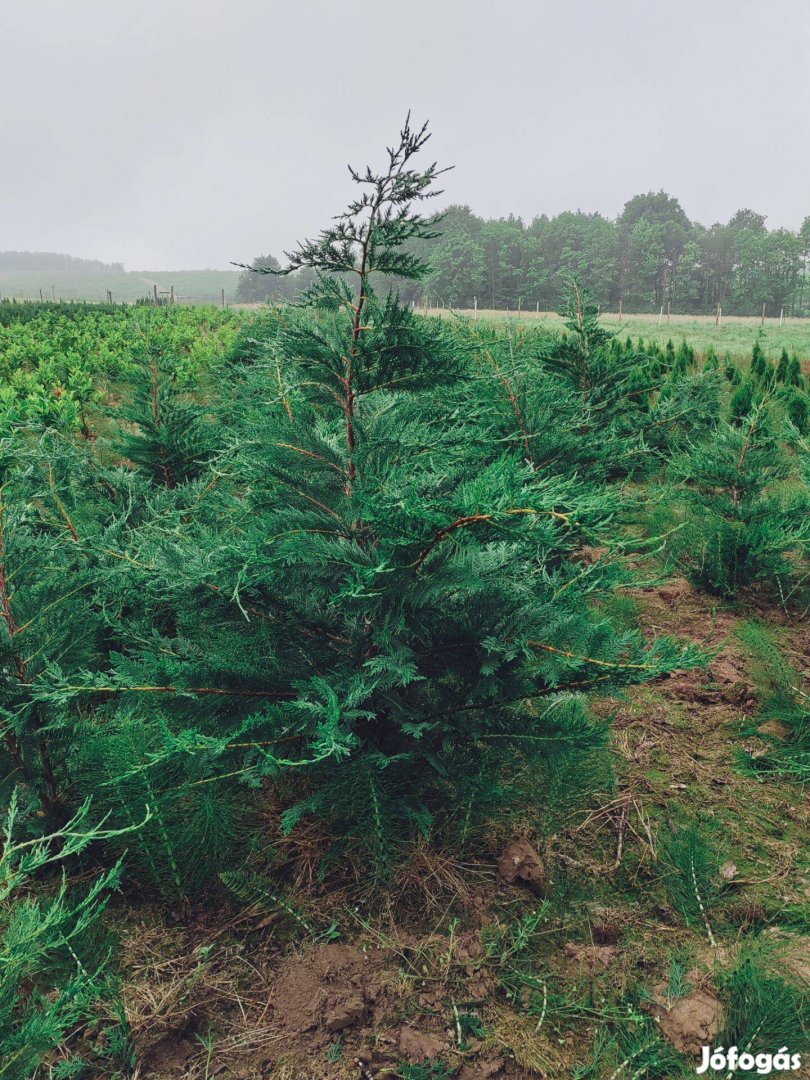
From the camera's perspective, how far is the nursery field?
5.57 ft

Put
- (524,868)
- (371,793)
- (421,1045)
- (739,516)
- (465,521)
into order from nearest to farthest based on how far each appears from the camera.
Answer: (465,521)
(421,1045)
(371,793)
(524,868)
(739,516)

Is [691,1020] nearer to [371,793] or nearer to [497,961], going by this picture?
[497,961]

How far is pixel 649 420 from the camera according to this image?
5340mm

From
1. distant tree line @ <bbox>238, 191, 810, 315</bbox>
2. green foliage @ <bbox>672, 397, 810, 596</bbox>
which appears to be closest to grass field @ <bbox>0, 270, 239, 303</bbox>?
distant tree line @ <bbox>238, 191, 810, 315</bbox>

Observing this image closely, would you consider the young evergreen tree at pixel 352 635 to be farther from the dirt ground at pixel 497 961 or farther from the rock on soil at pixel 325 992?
the rock on soil at pixel 325 992

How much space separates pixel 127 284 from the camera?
138500 mm

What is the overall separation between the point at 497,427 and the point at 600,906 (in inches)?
117

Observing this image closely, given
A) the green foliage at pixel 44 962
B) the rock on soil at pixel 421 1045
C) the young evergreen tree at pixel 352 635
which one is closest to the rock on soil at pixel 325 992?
the rock on soil at pixel 421 1045

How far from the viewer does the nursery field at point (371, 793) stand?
1.70 m

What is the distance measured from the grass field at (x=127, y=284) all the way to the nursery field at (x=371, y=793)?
126m

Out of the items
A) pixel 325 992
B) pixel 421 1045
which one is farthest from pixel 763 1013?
pixel 325 992

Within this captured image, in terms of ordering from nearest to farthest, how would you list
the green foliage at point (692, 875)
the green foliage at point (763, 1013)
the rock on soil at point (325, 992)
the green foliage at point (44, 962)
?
the green foliage at point (44, 962), the green foliage at point (763, 1013), the rock on soil at point (325, 992), the green foliage at point (692, 875)

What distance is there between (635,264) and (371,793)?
75.2 m

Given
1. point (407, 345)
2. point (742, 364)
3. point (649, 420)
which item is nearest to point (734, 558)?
point (649, 420)
